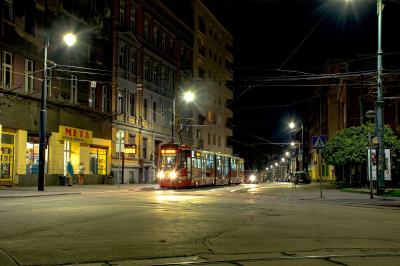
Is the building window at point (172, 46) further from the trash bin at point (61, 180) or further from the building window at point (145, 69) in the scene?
the trash bin at point (61, 180)

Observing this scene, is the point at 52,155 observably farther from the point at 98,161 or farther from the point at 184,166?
the point at 184,166

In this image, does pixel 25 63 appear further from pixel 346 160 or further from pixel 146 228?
pixel 346 160

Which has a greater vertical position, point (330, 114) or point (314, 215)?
point (330, 114)

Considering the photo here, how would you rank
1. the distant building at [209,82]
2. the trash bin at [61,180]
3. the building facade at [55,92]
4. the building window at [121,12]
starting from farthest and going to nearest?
the distant building at [209,82], the building window at [121,12], the trash bin at [61,180], the building facade at [55,92]

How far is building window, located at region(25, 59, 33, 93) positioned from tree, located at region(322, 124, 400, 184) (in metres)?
23.2

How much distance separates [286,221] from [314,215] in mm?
2011

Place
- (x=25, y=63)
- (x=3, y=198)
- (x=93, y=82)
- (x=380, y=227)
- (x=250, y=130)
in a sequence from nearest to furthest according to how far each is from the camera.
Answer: (x=380, y=227)
(x=3, y=198)
(x=25, y=63)
(x=93, y=82)
(x=250, y=130)

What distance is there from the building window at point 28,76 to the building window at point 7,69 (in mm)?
1300

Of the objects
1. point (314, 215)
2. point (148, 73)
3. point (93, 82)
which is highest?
point (148, 73)

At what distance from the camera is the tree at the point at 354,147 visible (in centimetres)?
3089

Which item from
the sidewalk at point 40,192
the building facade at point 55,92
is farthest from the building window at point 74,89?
the sidewalk at point 40,192

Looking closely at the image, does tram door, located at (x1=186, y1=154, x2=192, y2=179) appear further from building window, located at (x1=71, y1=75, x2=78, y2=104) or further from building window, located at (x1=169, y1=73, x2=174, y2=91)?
building window, located at (x1=169, y1=73, x2=174, y2=91)

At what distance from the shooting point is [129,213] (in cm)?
1188

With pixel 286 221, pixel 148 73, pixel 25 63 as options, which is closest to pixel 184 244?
pixel 286 221
